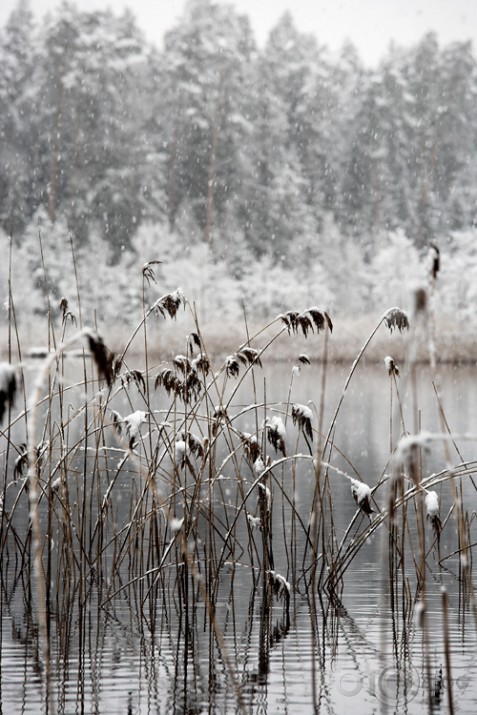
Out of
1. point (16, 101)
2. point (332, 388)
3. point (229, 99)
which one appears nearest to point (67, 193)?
point (16, 101)

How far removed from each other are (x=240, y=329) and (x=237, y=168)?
36.3ft

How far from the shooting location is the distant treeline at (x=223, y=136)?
1320 inches

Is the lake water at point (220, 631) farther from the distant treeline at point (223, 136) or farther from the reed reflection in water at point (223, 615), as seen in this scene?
the distant treeline at point (223, 136)

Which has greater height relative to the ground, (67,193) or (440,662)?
A: (67,193)

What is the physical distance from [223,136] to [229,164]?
1006mm

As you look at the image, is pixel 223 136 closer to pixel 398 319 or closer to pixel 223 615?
pixel 223 615

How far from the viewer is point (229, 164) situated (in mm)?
34062

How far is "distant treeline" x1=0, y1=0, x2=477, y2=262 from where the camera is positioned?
33.5m

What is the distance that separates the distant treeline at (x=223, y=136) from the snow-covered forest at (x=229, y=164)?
0.07 metres

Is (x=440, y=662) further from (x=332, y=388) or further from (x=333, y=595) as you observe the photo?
(x=332, y=388)

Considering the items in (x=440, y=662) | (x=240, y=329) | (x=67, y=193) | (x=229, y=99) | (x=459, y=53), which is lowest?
(x=440, y=662)

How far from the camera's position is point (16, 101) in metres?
34.4

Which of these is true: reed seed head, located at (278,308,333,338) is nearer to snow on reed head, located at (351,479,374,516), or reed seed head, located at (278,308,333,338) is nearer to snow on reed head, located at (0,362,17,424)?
snow on reed head, located at (351,479,374,516)

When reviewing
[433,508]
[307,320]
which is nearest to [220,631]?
[433,508]
